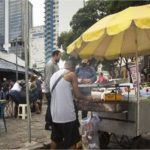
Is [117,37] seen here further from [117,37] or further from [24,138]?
[24,138]

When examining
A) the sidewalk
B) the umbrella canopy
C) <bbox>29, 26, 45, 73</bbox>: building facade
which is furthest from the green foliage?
<bbox>29, 26, 45, 73</bbox>: building facade

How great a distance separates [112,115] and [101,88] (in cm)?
123

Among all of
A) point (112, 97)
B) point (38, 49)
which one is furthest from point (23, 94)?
point (38, 49)

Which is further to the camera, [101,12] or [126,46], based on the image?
[101,12]

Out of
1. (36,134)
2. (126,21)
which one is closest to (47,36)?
(36,134)

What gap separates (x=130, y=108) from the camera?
7.72 meters

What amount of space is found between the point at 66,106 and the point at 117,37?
2731mm

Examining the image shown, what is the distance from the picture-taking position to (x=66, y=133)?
7.08 metres

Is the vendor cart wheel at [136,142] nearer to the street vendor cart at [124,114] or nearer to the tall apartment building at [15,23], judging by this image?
the street vendor cart at [124,114]

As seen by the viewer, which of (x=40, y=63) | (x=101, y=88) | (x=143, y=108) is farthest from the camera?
(x=40, y=63)

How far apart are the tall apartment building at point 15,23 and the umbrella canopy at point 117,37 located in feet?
3.84

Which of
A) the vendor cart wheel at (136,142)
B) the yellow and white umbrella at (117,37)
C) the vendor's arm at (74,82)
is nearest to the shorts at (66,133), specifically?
the vendor's arm at (74,82)

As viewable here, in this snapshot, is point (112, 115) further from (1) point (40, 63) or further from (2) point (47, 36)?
→ (1) point (40, 63)

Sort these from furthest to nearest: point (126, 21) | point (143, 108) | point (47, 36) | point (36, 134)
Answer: point (47, 36), point (36, 134), point (143, 108), point (126, 21)
